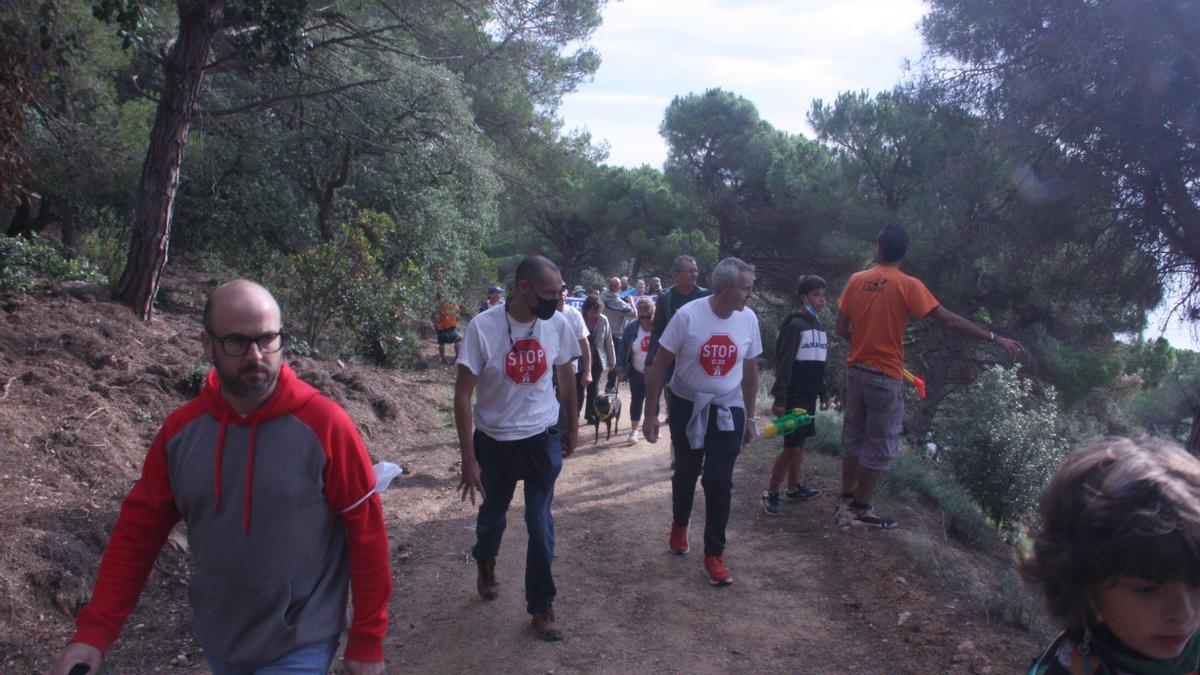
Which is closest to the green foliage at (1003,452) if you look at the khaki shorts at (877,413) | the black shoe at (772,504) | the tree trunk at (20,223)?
the black shoe at (772,504)

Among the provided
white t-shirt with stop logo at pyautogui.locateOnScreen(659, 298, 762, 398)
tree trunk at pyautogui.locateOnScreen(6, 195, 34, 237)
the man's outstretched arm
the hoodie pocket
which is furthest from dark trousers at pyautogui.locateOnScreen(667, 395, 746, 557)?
tree trunk at pyautogui.locateOnScreen(6, 195, 34, 237)

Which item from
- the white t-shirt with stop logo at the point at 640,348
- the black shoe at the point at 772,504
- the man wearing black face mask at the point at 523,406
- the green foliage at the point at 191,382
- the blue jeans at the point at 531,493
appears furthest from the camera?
the white t-shirt with stop logo at the point at 640,348

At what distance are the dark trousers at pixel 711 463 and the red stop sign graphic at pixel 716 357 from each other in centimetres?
27

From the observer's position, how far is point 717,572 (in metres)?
5.62

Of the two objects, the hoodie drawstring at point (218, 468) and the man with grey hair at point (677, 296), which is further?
the man with grey hair at point (677, 296)

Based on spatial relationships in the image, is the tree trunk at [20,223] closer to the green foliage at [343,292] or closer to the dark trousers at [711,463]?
the green foliage at [343,292]

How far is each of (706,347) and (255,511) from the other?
3.56 meters

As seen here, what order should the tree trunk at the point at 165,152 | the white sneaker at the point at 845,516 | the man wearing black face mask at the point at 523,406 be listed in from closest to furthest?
the man wearing black face mask at the point at 523,406
the white sneaker at the point at 845,516
the tree trunk at the point at 165,152

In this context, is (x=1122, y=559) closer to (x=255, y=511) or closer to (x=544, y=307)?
(x=255, y=511)

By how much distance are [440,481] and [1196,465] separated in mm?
7630

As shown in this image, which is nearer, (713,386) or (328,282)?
(713,386)

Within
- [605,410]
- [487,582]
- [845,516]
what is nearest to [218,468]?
[487,582]

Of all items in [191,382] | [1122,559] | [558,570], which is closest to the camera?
[1122,559]

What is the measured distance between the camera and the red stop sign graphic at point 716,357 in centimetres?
553
